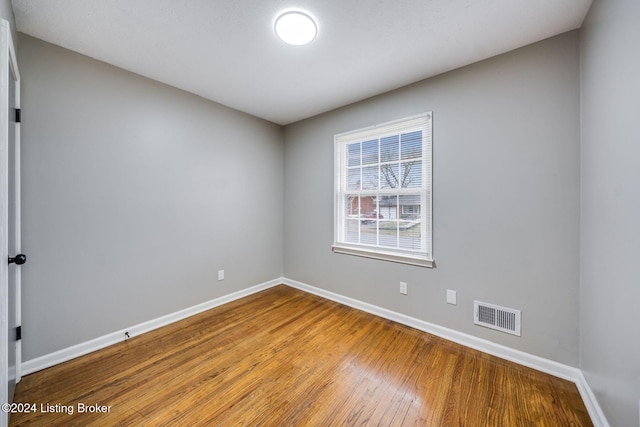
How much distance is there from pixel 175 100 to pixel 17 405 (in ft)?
8.61

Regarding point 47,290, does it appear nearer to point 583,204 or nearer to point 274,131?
point 274,131

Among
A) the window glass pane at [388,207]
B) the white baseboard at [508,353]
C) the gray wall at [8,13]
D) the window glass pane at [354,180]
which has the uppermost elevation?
the gray wall at [8,13]

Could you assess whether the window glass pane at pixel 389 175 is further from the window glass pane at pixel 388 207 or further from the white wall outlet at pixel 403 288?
the white wall outlet at pixel 403 288

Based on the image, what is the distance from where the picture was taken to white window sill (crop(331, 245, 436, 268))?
236 centimetres

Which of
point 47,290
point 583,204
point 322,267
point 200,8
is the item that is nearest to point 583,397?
point 583,204

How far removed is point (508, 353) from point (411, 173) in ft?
5.72

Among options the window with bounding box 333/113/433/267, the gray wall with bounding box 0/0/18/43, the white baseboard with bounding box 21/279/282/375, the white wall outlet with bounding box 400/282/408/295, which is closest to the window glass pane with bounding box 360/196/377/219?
the window with bounding box 333/113/433/267

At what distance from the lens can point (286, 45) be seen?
1854 millimetres

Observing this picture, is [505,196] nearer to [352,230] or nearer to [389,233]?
[389,233]

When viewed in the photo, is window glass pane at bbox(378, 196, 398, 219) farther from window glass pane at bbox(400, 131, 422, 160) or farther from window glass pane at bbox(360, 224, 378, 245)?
window glass pane at bbox(400, 131, 422, 160)

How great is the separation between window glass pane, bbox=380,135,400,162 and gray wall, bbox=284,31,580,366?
0.26 metres

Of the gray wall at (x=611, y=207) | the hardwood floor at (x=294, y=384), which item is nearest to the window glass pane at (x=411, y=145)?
the gray wall at (x=611, y=207)

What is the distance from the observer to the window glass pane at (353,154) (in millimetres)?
2961

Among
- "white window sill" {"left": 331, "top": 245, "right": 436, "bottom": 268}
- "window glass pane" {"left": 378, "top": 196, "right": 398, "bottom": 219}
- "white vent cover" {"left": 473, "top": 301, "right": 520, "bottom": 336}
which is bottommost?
"white vent cover" {"left": 473, "top": 301, "right": 520, "bottom": 336}
